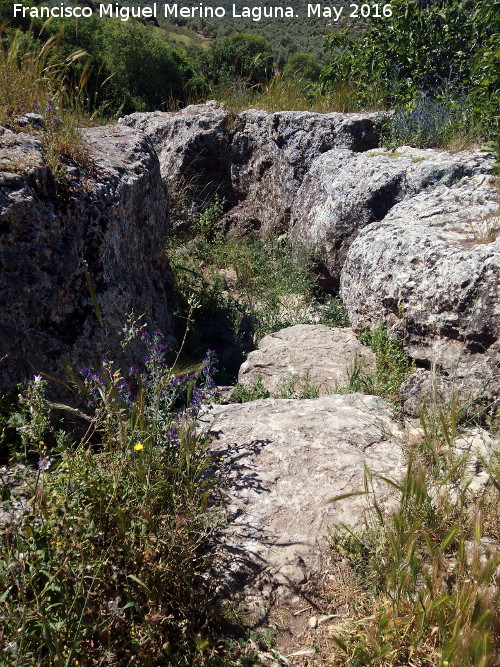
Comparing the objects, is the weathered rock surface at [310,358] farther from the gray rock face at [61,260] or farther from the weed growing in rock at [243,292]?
the gray rock face at [61,260]

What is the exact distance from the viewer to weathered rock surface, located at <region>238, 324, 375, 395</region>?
13.5 ft

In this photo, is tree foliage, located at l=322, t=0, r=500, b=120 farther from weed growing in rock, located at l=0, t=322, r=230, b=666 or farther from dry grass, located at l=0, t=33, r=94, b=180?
→ weed growing in rock, located at l=0, t=322, r=230, b=666

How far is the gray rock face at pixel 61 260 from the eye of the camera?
2.92m

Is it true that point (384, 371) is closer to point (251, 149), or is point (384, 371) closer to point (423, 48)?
point (251, 149)

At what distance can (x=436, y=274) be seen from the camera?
377 centimetres

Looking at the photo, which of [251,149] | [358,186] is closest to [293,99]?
[251,149]

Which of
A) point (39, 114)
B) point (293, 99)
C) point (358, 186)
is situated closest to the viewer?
point (39, 114)

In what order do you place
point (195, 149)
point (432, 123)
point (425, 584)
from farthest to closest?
1. point (195, 149)
2. point (432, 123)
3. point (425, 584)

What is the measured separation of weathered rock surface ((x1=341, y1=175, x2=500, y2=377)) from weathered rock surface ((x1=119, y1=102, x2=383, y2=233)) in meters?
2.26

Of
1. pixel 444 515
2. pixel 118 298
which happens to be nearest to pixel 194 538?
pixel 444 515

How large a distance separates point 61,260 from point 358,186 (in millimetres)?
3558

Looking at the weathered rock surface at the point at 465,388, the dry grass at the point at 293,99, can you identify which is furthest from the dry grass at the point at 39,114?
the dry grass at the point at 293,99

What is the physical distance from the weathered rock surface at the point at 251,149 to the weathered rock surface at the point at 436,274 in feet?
7.41

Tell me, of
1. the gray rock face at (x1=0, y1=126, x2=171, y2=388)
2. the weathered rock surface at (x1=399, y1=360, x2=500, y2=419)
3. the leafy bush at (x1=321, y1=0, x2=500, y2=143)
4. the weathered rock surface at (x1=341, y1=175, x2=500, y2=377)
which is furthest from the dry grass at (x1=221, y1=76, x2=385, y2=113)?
the weathered rock surface at (x1=399, y1=360, x2=500, y2=419)
